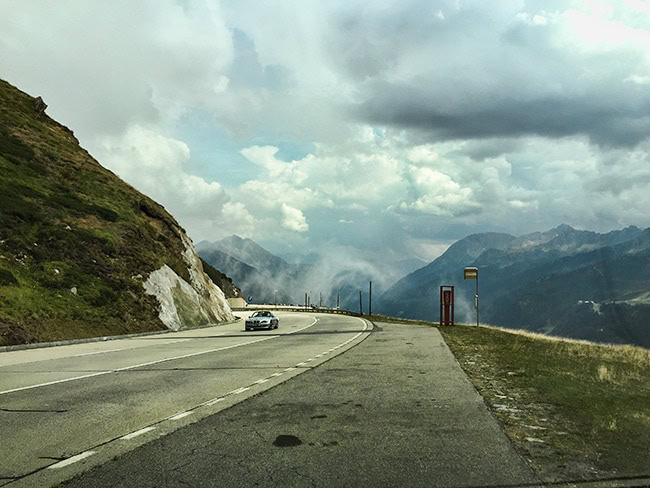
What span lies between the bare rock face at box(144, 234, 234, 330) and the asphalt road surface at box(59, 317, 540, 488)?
32156mm

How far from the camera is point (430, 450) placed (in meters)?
6.22

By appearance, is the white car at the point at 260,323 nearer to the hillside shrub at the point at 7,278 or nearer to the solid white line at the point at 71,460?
the hillside shrub at the point at 7,278

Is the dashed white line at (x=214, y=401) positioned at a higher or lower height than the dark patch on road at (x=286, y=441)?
lower

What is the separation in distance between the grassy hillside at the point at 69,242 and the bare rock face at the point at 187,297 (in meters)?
1.04

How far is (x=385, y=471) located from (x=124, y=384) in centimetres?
806

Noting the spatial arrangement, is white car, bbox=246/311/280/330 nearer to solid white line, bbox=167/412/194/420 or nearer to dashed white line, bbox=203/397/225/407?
dashed white line, bbox=203/397/225/407

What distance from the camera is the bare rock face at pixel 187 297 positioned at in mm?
40969

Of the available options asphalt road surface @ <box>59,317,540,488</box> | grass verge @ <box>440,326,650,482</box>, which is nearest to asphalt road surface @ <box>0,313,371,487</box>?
asphalt road surface @ <box>59,317,540,488</box>

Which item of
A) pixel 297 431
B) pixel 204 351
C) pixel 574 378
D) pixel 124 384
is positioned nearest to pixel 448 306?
pixel 204 351

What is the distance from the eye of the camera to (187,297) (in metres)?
46.5

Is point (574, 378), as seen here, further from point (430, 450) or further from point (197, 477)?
point (197, 477)

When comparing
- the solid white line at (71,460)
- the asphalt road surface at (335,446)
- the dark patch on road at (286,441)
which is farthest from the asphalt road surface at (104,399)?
the dark patch on road at (286,441)

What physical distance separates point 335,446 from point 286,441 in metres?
0.65

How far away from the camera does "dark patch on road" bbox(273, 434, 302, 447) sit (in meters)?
6.55
